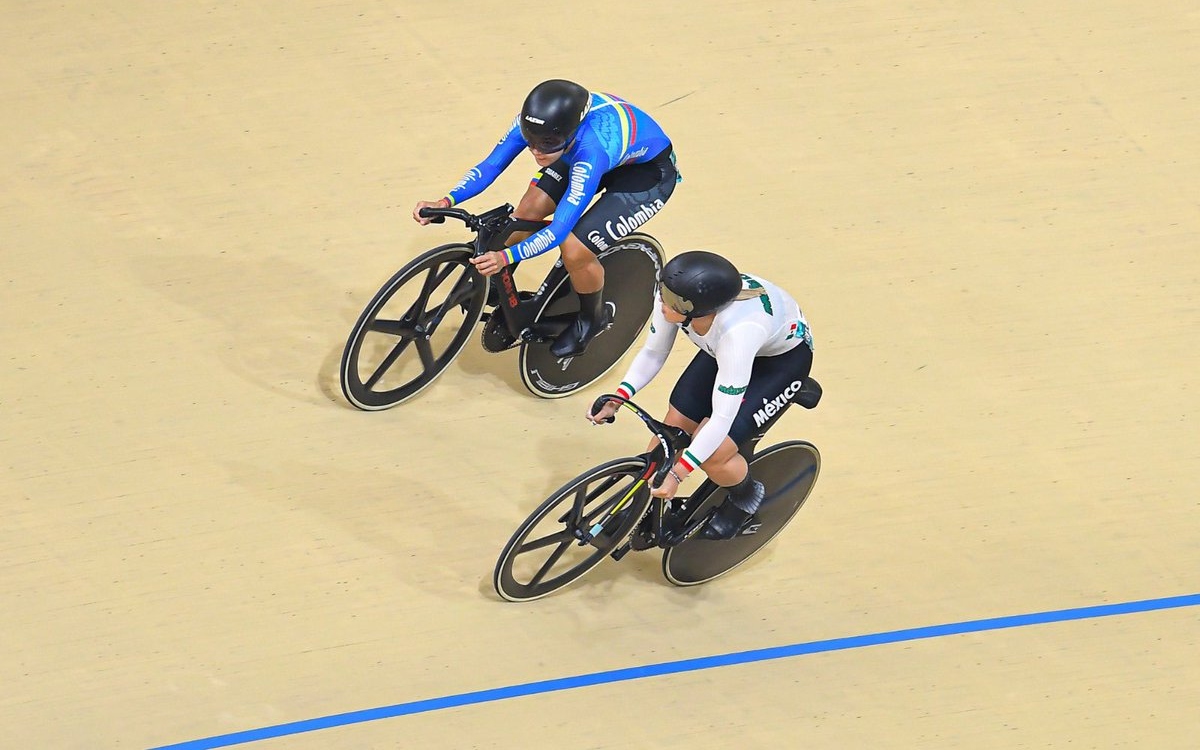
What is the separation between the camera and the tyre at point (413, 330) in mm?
4906

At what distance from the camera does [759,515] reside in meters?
4.68

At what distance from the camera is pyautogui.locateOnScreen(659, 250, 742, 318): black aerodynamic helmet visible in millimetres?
3859

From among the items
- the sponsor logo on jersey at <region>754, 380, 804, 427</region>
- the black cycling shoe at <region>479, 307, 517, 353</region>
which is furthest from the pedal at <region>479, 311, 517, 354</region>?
the sponsor logo on jersey at <region>754, 380, 804, 427</region>

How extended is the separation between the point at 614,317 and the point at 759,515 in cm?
106

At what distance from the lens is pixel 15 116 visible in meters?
6.30

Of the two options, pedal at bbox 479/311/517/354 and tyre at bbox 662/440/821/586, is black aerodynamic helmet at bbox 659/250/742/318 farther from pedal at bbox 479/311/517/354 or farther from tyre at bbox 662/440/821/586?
pedal at bbox 479/311/517/354

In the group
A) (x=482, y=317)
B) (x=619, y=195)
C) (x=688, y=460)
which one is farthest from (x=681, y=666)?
Answer: (x=619, y=195)

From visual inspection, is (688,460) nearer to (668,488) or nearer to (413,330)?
(668,488)

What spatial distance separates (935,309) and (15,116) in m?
4.12

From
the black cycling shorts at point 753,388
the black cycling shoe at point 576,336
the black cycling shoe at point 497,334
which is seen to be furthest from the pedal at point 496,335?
the black cycling shorts at point 753,388

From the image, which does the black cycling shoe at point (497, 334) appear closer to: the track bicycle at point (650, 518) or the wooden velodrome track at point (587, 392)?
the wooden velodrome track at point (587, 392)

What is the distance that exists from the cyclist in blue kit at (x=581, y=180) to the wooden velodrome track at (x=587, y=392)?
2.25 ft

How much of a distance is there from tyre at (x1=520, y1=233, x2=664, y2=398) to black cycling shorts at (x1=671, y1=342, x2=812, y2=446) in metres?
0.89

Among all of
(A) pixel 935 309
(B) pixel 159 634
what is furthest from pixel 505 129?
(B) pixel 159 634
